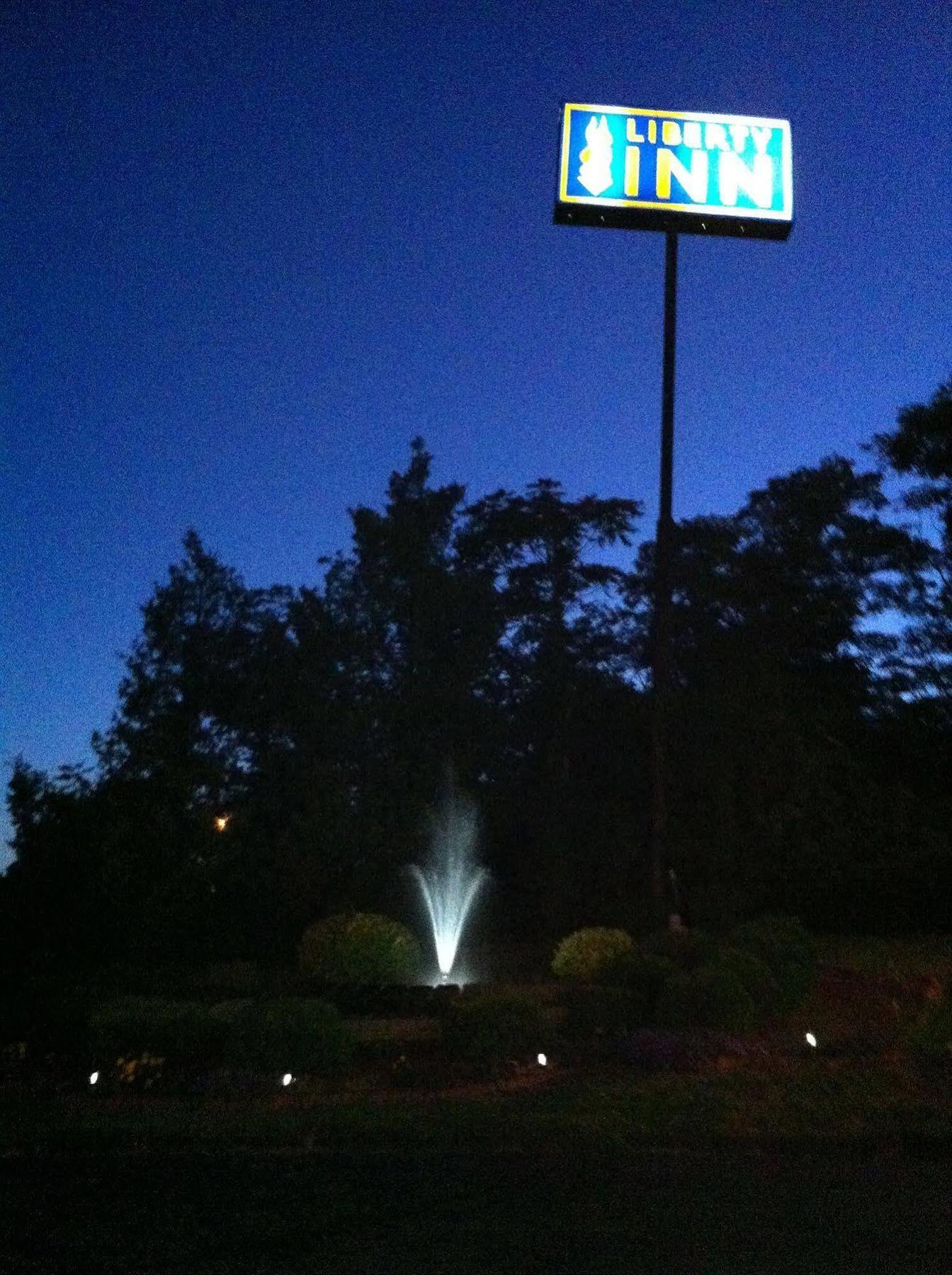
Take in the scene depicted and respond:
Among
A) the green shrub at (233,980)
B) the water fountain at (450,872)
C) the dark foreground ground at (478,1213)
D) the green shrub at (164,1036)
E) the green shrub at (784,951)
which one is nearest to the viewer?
the dark foreground ground at (478,1213)

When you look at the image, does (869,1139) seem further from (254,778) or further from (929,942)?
(254,778)

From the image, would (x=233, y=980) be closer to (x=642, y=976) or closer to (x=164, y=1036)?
(x=642, y=976)

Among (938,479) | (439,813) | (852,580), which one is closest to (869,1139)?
(938,479)

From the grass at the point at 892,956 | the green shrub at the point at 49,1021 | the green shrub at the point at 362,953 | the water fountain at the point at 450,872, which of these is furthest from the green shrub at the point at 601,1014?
the water fountain at the point at 450,872

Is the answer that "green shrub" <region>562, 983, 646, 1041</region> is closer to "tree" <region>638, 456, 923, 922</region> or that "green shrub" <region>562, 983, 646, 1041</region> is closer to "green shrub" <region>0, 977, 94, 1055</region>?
"green shrub" <region>0, 977, 94, 1055</region>

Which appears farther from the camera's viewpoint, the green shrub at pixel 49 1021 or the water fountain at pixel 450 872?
the water fountain at pixel 450 872

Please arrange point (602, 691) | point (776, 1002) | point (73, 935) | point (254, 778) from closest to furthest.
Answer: point (776, 1002) → point (73, 935) → point (254, 778) → point (602, 691)

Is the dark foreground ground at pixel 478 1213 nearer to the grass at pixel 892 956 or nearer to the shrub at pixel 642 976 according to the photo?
the shrub at pixel 642 976

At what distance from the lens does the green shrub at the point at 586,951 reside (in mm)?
18859

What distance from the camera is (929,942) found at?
20328 millimetres

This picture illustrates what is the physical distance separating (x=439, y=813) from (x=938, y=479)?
1016 centimetres

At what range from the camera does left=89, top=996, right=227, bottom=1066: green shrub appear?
1180cm

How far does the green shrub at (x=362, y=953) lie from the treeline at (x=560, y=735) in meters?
2.10

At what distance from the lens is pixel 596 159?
2173 centimetres
